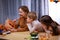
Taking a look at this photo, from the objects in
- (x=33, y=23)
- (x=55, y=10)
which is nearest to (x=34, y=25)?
(x=33, y=23)

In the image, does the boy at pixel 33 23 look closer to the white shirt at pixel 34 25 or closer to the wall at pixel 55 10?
the white shirt at pixel 34 25

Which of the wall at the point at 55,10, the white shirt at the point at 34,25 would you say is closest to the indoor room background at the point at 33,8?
the wall at the point at 55,10

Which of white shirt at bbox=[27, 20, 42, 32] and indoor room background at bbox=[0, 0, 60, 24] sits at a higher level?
indoor room background at bbox=[0, 0, 60, 24]

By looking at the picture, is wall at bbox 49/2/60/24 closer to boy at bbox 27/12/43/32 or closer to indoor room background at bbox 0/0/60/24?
indoor room background at bbox 0/0/60/24

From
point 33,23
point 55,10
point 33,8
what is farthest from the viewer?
point 33,8

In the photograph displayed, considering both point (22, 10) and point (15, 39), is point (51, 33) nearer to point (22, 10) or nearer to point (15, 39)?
point (15, 39)

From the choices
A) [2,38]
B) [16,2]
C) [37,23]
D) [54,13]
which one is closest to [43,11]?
[54,13]

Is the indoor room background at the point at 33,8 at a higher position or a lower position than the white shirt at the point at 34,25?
higher

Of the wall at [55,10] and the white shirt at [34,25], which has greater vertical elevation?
the wall at [55,10]

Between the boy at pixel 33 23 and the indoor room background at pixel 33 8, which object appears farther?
the indoor room background at pixel 33 8

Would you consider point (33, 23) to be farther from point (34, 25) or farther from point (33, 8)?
point (33, 8)

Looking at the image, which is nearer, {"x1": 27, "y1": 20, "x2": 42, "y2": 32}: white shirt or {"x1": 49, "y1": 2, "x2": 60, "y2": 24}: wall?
{"x1": 27, "y1": 20, "x2": 42, "y2": 32}: white shirt

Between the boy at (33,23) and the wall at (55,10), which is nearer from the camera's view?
the boy at (33,23)

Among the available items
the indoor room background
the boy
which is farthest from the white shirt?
the indoor room background
